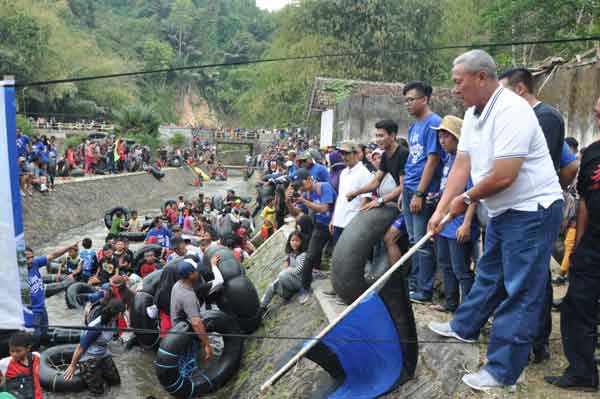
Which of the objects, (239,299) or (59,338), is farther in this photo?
(59,338)

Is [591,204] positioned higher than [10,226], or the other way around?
[591,204]

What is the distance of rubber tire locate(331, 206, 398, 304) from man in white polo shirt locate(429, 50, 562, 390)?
200 cm

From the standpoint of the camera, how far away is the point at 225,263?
839 centimetres

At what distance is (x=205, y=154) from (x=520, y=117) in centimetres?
4841

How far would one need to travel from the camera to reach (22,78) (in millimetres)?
42406

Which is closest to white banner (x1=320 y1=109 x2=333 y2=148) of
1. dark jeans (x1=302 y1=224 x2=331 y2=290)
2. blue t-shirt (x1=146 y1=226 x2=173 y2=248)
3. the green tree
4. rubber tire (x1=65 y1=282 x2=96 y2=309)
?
blue t-shirt (x1=146 y1=226 x2=173 y2=248)

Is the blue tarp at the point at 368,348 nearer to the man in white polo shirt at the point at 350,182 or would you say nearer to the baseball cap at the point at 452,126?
the baseball cap at the point at 452,126

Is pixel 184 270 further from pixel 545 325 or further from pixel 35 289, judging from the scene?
pixel 545 325

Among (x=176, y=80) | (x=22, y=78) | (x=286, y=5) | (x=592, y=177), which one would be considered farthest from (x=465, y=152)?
(x=176, y=80)

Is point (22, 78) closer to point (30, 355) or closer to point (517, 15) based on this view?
point (517, 15)

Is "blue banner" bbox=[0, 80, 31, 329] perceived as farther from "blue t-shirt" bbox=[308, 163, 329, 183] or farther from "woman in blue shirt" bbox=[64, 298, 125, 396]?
"blue t-shirt" bbox=[308, 163, 329, 183]

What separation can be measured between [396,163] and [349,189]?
73 cm

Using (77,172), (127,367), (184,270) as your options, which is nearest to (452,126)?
(184,270)

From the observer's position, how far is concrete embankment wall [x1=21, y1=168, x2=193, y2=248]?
18047 millimetres
